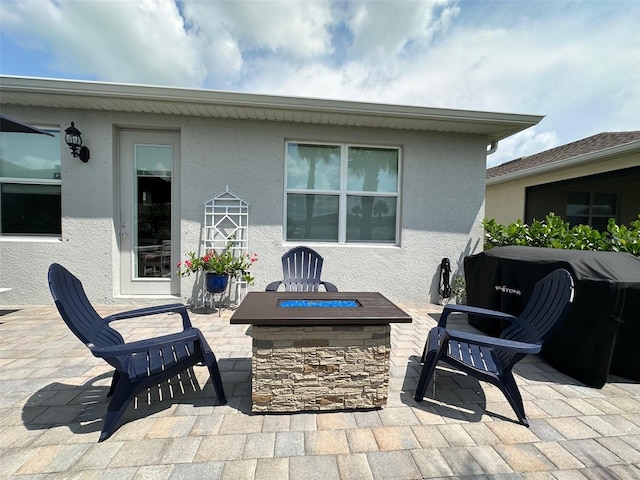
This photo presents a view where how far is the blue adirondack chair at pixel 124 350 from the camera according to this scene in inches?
62.3

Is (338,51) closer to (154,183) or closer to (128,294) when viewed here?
(154,183)

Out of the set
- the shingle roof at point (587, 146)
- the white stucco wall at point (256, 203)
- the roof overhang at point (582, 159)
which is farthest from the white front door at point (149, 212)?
the shingle roof at point (587, 146)

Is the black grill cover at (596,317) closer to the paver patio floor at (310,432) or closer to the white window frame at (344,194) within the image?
the paver patio floor at (310,432)

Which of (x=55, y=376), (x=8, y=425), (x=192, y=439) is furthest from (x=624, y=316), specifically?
(x=55, y=376)

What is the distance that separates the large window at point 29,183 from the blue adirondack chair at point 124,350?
10.2ft

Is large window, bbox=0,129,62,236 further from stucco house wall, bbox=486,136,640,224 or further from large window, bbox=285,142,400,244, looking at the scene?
stucco house wall, bbox=486,136,640,224

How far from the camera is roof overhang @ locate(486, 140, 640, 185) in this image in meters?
4.75

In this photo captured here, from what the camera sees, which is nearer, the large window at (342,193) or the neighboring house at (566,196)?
the large window at (342,193)

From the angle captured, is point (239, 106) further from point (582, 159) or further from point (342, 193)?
point (582, 159)

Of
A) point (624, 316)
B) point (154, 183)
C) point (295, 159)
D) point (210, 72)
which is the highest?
point (210, 72)

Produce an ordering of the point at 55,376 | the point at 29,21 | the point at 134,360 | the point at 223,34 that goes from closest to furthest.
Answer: the point at 134,360, the point at 55,376, the point at 29,21, the point at 223,34

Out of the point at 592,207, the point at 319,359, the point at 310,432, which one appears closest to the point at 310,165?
the point at 319,359

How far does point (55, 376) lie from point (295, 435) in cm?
214

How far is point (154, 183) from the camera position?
4164mm
